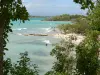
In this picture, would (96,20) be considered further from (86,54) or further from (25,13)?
(25,13)

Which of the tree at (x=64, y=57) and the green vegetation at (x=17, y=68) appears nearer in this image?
the green vegetation at (x=17, y=68)

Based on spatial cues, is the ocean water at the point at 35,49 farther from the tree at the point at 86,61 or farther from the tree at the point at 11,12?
the tree at the point at 86,61

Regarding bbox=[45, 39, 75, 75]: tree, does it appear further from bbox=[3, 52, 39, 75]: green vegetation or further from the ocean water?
bbox=[3, 52, 39, 75]: green vegetation

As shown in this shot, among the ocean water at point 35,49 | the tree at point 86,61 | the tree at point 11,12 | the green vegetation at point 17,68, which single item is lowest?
the ocean water at point 35,49

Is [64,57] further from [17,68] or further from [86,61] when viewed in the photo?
[17,68]

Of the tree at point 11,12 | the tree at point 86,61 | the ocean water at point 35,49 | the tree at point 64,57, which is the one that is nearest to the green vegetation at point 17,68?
the ocean water at point 35,49

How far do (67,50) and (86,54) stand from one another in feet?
2.67

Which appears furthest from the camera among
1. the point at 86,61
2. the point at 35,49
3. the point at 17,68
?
the point at 35,49

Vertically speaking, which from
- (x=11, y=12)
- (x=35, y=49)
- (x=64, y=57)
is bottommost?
(x=35, y=49)

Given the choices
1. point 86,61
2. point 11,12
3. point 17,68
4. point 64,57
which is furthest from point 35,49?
point 11,12

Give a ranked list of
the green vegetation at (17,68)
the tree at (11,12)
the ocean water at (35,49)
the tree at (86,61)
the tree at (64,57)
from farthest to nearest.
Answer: the ocean water at (35,49), the tree at (86,61), the tree at (64,57), the green vegetation at (17,68), the tree at (11,12)

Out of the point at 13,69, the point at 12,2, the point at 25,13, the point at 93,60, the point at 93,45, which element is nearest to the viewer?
the point at 12,2

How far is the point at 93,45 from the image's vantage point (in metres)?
13.5

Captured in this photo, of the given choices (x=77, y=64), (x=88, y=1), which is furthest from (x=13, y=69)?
(x=77, y=64)
